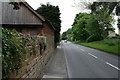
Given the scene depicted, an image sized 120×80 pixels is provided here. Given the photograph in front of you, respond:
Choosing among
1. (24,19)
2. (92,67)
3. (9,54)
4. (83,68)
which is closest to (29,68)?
(9,54)

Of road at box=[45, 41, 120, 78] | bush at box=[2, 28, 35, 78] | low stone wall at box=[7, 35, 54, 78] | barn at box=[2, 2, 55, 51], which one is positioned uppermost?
barn at box=[2, 2, 55, 51]

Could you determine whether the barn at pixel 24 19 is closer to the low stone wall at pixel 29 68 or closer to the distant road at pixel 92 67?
the distant road at pixel 92 67

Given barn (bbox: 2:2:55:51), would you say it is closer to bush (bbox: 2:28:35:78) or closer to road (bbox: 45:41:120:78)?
road (bbox: 45:41:120:78)

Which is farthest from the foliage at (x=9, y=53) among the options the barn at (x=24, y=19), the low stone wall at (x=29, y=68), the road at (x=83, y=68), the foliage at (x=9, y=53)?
the barn at (x=24, y=19)

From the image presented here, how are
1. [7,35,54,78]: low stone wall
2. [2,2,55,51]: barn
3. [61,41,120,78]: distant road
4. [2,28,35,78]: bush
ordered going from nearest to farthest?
[2,28,35,78]: bush → [7,35,54,78]: low stone wall → [61,41,120,78]: distant road → [2,2,55,51]: barn

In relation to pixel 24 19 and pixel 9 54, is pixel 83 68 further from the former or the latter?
pixel 24 19

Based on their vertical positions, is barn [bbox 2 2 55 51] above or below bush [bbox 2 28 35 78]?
above

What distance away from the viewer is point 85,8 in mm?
18484

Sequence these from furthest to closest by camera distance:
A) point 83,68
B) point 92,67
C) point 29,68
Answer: point 92,67
point 83,68
point 29,68

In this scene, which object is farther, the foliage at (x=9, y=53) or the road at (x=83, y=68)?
the road at (x=83, y=68)

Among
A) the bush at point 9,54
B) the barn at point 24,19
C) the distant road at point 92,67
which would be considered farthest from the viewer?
the barn at point 24,19

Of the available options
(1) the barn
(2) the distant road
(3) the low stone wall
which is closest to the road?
(2) the distant road

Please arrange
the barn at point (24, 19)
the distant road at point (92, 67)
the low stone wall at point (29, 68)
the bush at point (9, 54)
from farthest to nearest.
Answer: the barn at point (24, 19) < the distant road at point (92, 67) < the low stone wall at point (29, 68) < the bush at point (9, 54)

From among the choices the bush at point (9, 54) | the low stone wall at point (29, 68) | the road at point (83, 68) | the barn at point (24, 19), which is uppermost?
the barn at point (24, 19)
